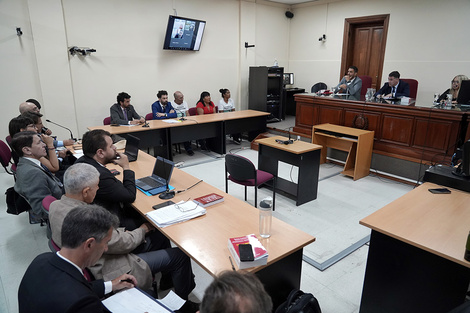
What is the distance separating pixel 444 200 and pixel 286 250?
55.3 inches

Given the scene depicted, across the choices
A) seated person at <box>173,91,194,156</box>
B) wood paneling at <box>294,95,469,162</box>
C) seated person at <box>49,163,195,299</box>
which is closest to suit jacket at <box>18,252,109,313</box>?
seated person at <box>49,163,195,299</box>

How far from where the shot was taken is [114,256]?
1766 mm

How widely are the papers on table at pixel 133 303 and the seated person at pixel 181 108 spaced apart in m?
4.49

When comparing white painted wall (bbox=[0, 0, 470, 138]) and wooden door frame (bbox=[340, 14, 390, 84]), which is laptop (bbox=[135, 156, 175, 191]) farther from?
wooden door frame (bbox=[340, 14, 390, 84])

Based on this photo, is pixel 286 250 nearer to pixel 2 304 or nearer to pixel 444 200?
pixel 444 200

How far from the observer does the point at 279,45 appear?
8.30 meters

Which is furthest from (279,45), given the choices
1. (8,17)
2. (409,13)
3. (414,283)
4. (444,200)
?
(414,283)

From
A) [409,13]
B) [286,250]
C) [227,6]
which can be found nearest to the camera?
[286,250]

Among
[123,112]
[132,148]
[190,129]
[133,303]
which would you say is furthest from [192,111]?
[133,303]

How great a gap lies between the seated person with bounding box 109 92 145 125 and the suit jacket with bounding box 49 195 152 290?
139 inches

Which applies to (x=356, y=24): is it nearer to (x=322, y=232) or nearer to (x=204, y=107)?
(x=204, y=107)

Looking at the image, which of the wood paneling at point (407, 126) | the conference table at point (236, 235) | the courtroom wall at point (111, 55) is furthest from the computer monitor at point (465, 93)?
the courtroom wall at point (111, 55)

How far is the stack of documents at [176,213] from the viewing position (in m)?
1.99

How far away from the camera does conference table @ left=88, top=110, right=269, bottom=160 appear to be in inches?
191
